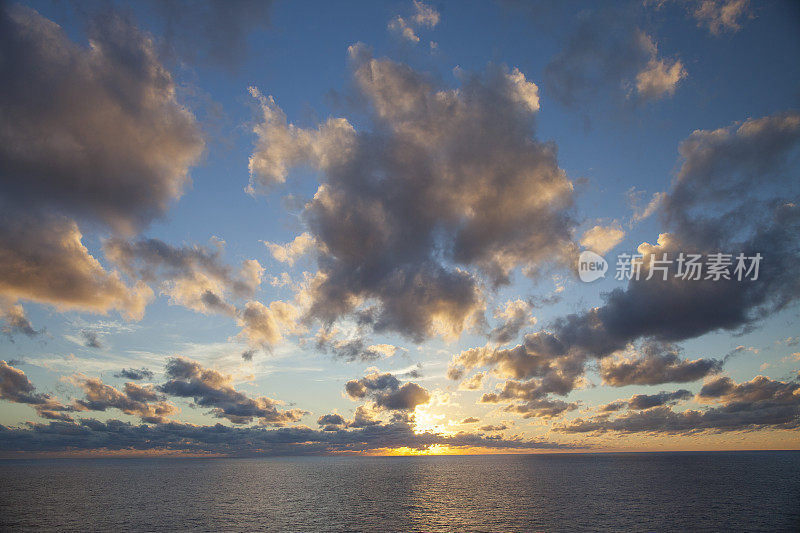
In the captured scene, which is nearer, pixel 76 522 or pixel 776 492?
pixel 76 522

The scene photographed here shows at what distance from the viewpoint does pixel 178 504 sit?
118m

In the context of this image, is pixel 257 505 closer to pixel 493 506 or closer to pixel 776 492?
pixel 493 506

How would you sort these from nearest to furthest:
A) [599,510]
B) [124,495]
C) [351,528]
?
[351,528], [599,510], [124,495]

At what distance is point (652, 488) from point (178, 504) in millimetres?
167281

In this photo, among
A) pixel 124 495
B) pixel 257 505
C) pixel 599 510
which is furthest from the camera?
pixel 124 495

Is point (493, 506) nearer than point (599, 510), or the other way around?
point (599, 510)

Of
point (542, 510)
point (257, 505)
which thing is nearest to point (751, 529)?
point (542, 510)

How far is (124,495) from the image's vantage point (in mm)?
141500

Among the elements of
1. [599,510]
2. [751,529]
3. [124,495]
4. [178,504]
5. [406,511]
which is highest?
[751,529]

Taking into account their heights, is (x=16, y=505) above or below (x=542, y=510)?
below

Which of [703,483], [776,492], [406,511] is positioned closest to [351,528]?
[406,511]

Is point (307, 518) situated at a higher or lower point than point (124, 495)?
higher

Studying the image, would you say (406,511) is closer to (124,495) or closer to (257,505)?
(257,505)

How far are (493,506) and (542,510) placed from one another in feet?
46.9
